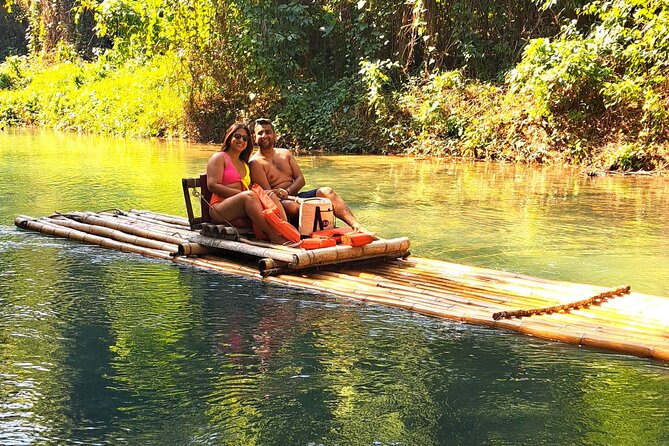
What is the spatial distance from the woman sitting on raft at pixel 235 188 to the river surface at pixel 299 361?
0.44 m

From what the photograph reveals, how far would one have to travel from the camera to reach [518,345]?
4.63 meters

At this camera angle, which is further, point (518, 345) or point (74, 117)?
point (74, 117)

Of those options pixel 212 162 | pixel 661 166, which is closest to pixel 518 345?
pixel 212 162

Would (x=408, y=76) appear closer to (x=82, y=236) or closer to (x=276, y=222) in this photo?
(x=82, y=236)

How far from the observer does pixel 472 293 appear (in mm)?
5426

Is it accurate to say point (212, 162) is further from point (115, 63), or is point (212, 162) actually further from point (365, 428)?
point (115, 63)

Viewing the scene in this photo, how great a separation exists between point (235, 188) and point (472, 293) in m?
1.96

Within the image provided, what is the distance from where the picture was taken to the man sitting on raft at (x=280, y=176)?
21.3 ft

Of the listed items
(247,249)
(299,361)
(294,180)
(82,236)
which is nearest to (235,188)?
(294,180)

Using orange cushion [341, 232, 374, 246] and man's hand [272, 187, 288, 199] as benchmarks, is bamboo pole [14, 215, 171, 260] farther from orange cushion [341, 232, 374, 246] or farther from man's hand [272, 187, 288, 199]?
orange cushion [341, 232, 374, 246]

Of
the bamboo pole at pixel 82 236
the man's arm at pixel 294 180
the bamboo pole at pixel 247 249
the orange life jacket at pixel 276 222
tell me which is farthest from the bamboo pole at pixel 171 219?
the orange life jacket at pixel 276 222

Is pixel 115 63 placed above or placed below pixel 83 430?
above

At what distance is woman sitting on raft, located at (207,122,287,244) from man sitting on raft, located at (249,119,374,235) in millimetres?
87

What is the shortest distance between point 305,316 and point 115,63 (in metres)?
19.9
